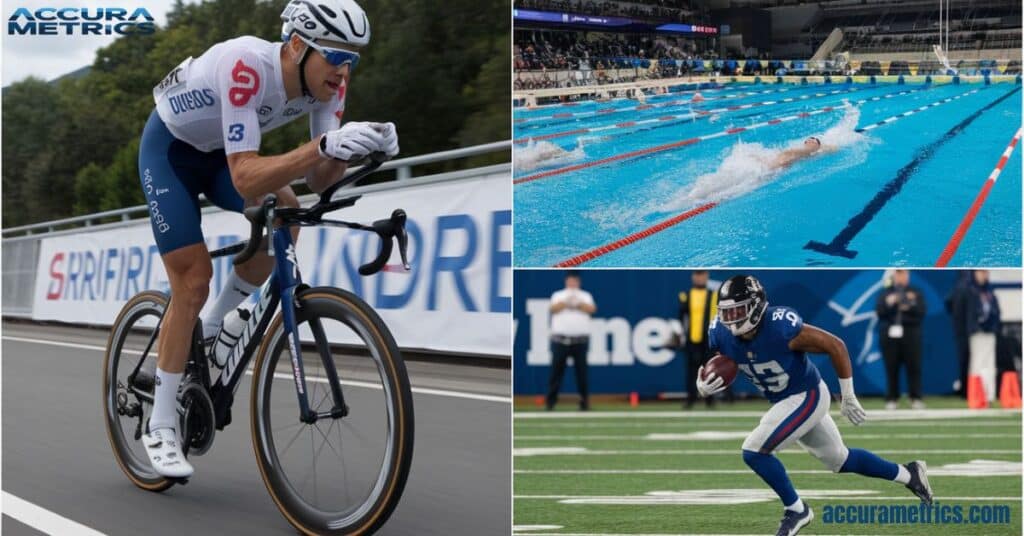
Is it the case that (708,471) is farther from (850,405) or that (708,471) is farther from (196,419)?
(850,405)

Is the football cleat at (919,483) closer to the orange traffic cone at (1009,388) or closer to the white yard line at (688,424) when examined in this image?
the orange traffic cone at (1009,388)

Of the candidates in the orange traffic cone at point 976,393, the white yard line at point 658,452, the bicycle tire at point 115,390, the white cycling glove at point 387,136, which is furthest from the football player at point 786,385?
the orange traffic cone at point 976,393

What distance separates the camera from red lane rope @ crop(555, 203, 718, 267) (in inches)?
312

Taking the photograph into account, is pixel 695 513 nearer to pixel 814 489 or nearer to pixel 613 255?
pixel 814 489

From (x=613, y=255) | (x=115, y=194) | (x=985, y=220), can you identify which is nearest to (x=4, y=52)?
(x=115, y=194)

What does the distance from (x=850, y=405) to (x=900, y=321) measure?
142 centimetres

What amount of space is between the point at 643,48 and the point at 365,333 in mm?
3521

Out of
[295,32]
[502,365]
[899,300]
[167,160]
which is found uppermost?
[295,32]

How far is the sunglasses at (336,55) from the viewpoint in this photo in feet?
10.8

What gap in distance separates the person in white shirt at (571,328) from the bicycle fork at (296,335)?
15.1ft

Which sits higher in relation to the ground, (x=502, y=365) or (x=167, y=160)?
(x=167, y=160)

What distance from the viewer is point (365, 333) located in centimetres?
318

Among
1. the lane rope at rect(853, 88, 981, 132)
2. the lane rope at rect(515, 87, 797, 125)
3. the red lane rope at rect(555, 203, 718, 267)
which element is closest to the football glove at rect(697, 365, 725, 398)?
the red lane rope at rect(555, 203, 718, 267)

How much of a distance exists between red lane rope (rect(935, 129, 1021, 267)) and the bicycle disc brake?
11.5 metres
